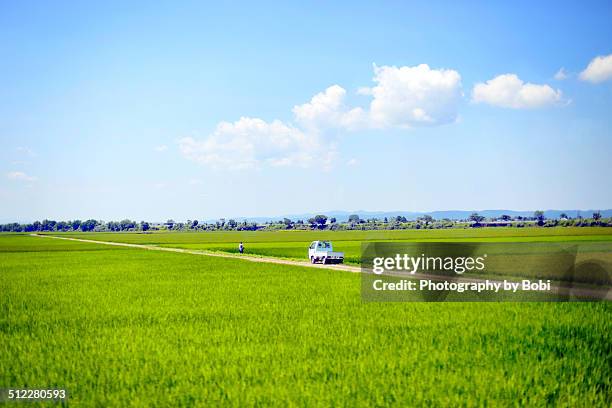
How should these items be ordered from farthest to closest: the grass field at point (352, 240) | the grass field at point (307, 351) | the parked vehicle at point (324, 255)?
the grass field at point (352, 240) < the parked vehicle at point (324, 255) < the grass field at point (307, 351)

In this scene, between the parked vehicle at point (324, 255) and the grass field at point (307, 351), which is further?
the parked vehicle at point (324, 255)

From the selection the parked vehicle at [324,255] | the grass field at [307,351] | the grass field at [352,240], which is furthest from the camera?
the grass field at [352,240]

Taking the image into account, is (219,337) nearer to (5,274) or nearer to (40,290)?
(40,290)

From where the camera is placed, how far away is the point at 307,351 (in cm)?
1256

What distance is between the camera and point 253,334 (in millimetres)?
14641

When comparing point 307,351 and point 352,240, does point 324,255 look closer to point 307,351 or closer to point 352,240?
point 307,351

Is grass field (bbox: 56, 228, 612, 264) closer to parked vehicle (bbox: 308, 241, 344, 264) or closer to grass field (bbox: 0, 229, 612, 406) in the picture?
parked vehicle (bbox: 308, 241, 344, 264)

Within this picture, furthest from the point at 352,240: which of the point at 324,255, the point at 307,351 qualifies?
the point at 307,351

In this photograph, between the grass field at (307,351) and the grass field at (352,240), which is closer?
the grass field at (307,351)

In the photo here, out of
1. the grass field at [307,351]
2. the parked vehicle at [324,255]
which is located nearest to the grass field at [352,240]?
the parked vehicle at [324,255]

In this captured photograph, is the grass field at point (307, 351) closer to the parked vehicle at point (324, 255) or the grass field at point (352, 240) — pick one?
the parked vehicle at point (324, 255)

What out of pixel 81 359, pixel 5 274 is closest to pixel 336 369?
pixel 81 359

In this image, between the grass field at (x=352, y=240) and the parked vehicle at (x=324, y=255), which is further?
the grass field at (x=352, y=240)

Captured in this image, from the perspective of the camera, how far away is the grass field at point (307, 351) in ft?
31.8
